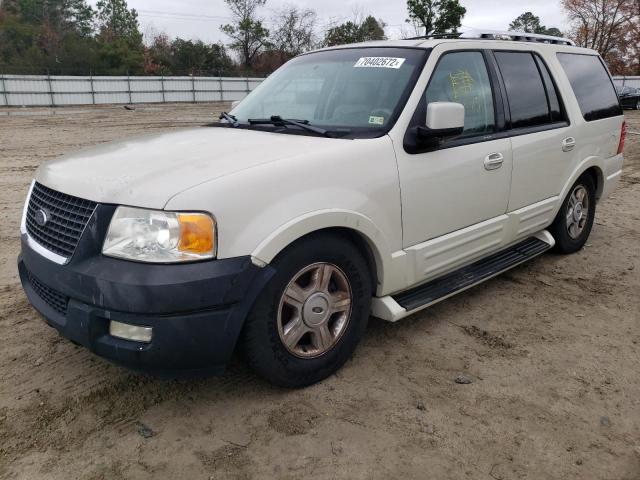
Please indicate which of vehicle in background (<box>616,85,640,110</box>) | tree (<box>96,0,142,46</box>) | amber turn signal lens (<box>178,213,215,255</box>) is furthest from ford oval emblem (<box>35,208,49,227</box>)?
tree (<box>96,0,142,46</box>)

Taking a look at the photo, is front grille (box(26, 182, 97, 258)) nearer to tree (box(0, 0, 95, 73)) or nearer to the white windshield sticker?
the white windshield sticker

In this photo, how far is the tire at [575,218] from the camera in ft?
16.5

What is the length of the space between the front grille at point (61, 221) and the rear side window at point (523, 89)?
9.85 ft

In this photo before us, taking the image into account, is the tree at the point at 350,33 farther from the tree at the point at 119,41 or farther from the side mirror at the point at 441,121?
the side mirror at the point at 441,121

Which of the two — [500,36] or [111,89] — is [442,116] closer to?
[500,36]

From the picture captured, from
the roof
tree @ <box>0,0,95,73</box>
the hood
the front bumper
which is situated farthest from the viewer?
tree @ <box>0,0,95,73</box>

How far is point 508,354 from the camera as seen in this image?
11.4 ft

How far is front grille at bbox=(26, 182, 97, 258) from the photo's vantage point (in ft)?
8.64

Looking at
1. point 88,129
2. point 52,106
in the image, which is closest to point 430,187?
point 88,129

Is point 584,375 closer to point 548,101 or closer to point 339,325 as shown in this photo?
point 339,325

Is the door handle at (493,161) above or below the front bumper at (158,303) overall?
above

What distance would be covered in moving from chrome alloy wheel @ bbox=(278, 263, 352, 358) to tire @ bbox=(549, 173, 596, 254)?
9.26 ft

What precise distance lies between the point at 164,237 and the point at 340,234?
0.98 metres

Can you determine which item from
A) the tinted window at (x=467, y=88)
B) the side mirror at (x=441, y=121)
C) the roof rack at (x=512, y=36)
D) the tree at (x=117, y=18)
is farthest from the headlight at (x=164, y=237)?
the tree at (x=117, y=18)
